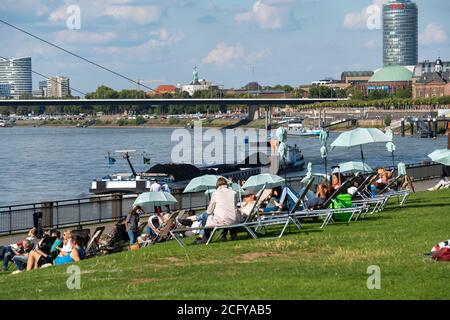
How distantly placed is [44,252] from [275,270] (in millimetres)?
5002

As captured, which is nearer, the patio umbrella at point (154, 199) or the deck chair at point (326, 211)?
the deck chair at point (326, 211)

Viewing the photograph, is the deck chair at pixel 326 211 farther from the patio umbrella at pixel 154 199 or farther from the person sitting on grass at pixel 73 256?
the patio umbrella at pixel 154 199

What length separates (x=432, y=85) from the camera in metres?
188

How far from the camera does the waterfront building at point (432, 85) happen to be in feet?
609

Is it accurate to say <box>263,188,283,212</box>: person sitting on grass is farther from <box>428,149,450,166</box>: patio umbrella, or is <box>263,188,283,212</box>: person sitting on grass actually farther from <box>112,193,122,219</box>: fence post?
<box>428,149,450,166</box>: patio umbrella

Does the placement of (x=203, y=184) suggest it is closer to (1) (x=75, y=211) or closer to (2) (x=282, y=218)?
(1) (x=75, y=211)

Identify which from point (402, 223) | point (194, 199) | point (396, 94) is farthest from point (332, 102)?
point (402, 223)

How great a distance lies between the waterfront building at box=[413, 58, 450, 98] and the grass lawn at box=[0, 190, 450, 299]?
17395 centimetres

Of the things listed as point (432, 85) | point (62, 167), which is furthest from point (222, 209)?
point (432, 85)

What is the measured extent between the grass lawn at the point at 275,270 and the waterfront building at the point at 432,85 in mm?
173948

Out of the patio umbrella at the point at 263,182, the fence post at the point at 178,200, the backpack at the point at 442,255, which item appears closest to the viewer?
the backpack at the point at 442,255

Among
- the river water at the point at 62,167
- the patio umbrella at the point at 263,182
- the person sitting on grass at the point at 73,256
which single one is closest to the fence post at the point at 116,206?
the patio umbrella at the point at 263,182

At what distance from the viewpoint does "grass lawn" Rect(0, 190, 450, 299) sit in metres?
9.51

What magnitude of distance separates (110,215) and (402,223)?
11073 mm
